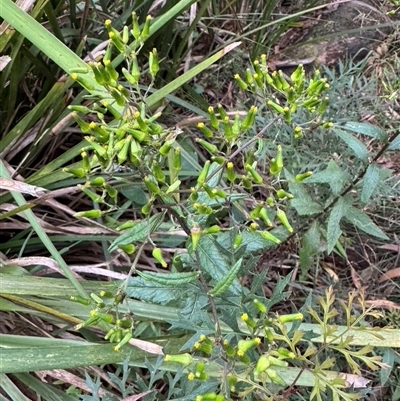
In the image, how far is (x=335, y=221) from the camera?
1.27m

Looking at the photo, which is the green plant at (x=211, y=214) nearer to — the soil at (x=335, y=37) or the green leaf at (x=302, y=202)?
the green leaf at (x=302, y=202)

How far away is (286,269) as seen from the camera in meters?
1.77

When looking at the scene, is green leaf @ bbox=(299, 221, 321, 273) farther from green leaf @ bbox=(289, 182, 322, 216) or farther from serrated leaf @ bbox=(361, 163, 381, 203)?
serrated leaf @ bbox=(361, 163, 381, 203)

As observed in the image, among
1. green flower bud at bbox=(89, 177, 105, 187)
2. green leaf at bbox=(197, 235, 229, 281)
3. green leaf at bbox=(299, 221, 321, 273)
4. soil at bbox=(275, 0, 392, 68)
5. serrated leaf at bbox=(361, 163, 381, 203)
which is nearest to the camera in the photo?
green flower bud at bbox=(89, 177, 105, 187)

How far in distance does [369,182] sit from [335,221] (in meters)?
0.12

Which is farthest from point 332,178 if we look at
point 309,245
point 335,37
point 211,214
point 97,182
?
point 335,37

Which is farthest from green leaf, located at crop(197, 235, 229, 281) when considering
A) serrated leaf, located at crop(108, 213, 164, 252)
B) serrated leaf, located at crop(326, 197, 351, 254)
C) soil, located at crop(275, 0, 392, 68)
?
soil, located at crop(275, 0, 392, 68)

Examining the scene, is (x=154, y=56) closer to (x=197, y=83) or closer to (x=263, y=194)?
(x=263, y=194)

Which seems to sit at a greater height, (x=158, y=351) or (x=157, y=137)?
(x=157, y=137)

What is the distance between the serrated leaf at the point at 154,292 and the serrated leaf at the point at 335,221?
40 cm

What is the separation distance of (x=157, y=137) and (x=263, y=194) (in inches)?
36.5

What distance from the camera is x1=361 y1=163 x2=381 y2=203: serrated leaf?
47.8 inches

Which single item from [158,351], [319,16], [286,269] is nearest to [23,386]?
[158,351]

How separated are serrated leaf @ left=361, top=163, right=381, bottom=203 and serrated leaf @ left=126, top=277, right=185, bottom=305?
18.4 inches
